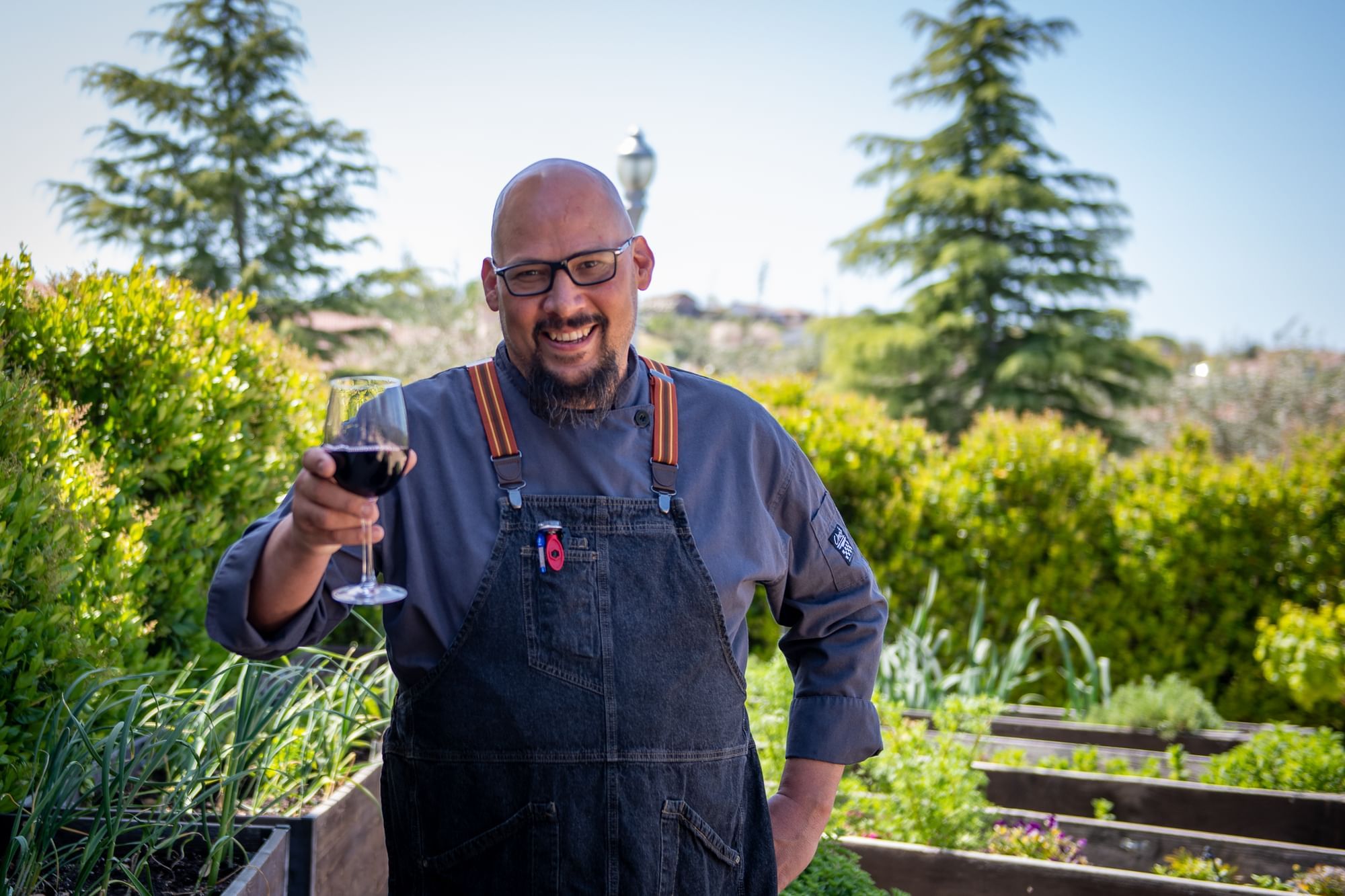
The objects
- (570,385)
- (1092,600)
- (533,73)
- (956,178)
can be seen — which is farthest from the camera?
(956,178)

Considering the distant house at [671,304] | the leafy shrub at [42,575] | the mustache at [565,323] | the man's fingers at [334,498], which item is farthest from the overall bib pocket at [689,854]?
the distant house at [671,304]

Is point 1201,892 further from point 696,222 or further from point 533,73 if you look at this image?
point 696,222

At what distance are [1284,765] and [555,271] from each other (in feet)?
11.6

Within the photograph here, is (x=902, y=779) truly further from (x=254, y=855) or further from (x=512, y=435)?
(x=512, y=435)

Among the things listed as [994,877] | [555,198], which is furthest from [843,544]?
[994,877]

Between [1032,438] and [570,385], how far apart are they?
4.88 meters

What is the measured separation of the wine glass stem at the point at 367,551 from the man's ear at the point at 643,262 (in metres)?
0.79

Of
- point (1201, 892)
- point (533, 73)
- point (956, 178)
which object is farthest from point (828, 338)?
point (1201, 892)

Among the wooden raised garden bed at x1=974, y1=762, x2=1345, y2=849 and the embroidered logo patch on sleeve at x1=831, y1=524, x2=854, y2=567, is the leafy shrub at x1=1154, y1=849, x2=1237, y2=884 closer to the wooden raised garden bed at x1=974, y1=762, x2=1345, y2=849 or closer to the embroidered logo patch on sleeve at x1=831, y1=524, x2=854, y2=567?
the wooden raised garden bed at x1=974, y1=762, x2=1345, y2=849

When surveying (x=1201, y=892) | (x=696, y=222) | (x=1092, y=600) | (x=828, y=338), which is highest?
(x=696, y=222)

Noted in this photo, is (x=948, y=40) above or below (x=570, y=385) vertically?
above

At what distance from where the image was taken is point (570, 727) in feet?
4.68

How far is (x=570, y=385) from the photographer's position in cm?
160

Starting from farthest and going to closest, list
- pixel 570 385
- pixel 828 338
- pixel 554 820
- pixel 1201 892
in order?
pixel 828 338
pixel 1201 892
pixel 570 385
pixel 554 820
